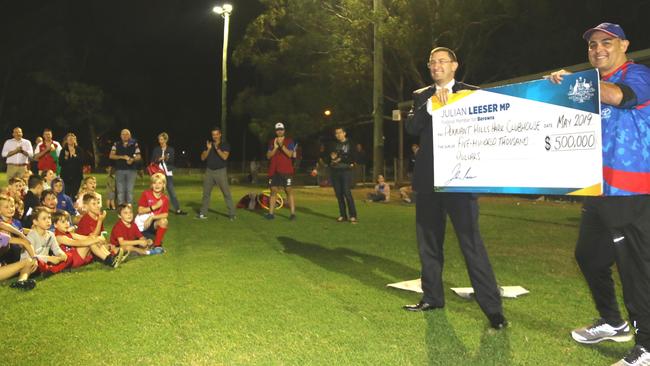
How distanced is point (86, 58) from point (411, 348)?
6322cm

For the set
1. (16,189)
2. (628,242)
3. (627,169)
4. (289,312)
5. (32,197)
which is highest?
(627,169)

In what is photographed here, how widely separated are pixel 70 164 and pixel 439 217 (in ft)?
34.5

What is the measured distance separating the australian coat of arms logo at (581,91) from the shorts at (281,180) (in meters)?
8.84

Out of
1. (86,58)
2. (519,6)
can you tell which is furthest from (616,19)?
(86,58)

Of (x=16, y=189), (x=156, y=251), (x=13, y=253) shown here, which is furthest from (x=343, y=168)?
(x=13, y=253)

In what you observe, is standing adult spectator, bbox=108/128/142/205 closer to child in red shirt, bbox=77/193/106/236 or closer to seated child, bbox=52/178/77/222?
seated child, bbox=52/178/77/222

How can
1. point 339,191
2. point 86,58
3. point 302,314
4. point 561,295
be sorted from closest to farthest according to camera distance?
1. point 302,314
2. point 561,295
3. point 339,191
4. point 86,58

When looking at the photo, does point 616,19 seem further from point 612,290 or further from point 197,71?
point 197,71

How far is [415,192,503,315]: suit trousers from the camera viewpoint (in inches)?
176

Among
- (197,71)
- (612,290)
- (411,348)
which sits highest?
(197,71)

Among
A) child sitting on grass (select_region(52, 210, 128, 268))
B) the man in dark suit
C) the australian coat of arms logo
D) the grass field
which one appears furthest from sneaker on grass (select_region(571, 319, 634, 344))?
child sitting on grass (select_region(52, 210, 128, 268))

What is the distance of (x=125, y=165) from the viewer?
12.2m

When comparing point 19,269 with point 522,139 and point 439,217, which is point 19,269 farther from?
point 522,139

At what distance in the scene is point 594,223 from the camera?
13.2 feet
